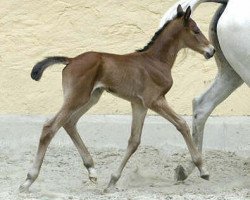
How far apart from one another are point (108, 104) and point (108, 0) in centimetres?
100

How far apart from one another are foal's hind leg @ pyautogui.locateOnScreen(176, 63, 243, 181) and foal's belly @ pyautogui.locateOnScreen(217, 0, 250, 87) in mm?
448

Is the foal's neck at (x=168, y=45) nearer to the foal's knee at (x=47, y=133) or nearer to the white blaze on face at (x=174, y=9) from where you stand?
the white blaze on face at (x=174, y=9)

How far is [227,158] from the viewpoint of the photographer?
7.46 m

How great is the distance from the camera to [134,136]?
19.8ft

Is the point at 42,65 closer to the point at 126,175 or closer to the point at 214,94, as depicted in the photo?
the point at 126,175

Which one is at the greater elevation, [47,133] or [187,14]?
[187,14]

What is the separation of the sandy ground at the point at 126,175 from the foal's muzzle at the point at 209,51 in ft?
3.14

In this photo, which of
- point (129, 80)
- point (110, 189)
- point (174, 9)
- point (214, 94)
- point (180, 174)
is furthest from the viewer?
point (214, 94)

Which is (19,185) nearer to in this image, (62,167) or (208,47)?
(62,167)

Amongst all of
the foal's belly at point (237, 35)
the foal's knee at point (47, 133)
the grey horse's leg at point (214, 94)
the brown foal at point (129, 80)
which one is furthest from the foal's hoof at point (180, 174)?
the foal's knee at point (47, 133)

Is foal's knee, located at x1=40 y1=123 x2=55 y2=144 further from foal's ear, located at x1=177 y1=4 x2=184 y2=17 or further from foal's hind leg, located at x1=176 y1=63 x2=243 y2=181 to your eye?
foal's hind leg, located at x1=176 y1=63 x2=243 y2=181

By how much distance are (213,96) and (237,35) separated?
819 mm

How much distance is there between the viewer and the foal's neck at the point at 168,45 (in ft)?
19.7

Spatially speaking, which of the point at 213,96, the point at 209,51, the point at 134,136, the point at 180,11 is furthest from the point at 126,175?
the point at 180,11
